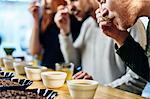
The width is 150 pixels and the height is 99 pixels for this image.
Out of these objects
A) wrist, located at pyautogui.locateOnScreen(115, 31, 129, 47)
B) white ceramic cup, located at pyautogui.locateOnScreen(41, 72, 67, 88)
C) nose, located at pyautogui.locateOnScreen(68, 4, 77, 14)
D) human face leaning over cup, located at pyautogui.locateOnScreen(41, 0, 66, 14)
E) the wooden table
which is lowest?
the wooden table

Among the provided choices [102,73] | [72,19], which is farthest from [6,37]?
[102,73]

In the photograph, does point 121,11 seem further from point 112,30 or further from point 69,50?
point 69,50

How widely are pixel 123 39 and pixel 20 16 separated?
442 cm

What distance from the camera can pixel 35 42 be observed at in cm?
381

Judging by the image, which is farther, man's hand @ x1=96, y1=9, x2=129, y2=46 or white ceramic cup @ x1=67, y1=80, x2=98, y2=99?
man's hand @ x1=96, y1=9, x2=129, y2=46

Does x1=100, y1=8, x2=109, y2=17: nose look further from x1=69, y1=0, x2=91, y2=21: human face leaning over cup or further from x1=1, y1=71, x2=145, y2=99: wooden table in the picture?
x1=69, y1=0, x2=91, y2=21: human face leaning over cup

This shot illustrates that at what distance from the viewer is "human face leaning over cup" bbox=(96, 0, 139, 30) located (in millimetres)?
1356

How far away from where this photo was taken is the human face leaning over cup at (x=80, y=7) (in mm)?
2885

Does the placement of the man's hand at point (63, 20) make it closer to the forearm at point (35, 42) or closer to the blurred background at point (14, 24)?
the forearm at point (35, 42)

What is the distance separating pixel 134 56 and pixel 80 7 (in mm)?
1371

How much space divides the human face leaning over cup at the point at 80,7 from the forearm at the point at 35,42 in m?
0.82

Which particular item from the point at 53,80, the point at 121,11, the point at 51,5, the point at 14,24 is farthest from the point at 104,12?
the point at 14,24

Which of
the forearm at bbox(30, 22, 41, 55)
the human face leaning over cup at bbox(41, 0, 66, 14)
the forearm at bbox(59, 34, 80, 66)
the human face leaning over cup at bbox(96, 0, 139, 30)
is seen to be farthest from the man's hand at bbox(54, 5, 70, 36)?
the human face leaning over cup at bbox(96, 0, 139, 30)

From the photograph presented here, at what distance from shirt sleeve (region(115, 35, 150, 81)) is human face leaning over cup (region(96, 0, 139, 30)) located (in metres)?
0.18
